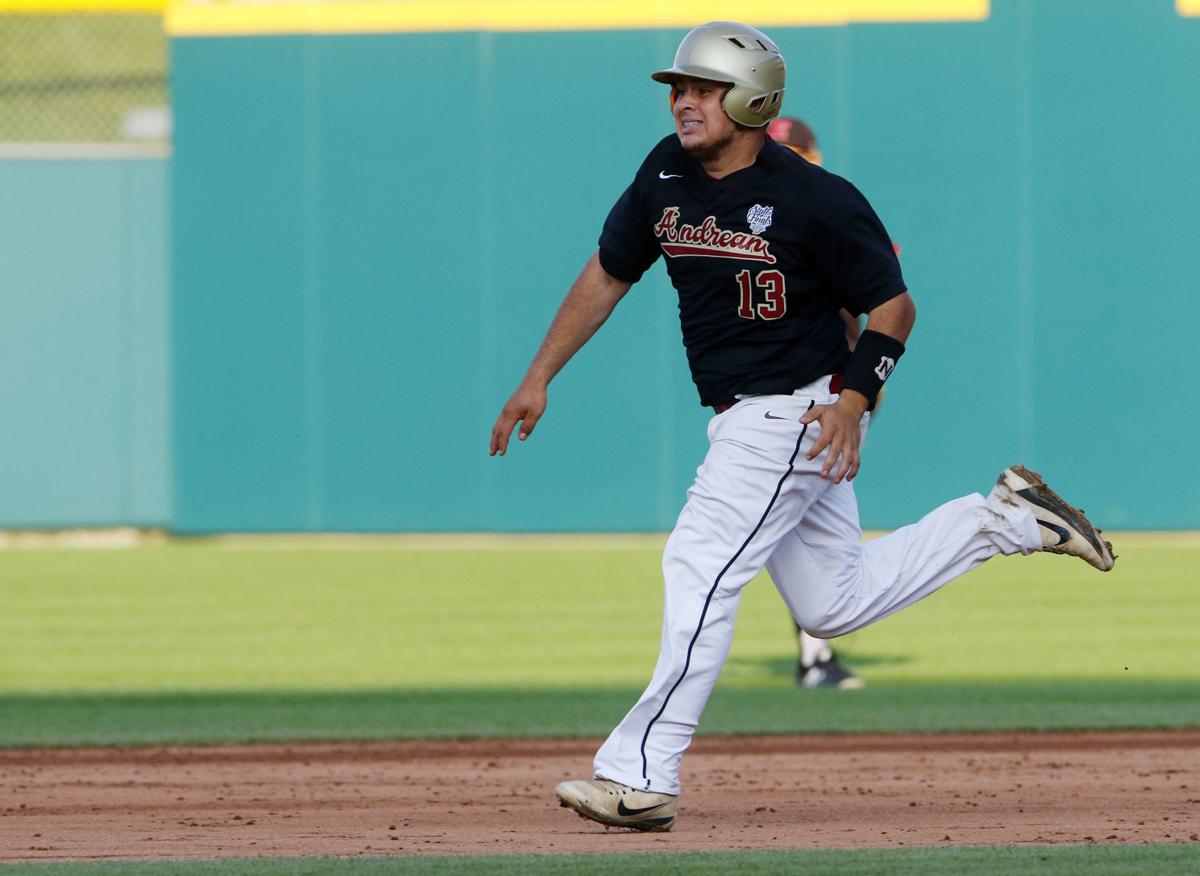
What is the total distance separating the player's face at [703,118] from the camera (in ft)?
16.4

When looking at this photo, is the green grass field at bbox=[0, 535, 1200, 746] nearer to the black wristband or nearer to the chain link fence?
the black wristband

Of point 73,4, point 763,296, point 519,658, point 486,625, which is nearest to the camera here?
point 763,296

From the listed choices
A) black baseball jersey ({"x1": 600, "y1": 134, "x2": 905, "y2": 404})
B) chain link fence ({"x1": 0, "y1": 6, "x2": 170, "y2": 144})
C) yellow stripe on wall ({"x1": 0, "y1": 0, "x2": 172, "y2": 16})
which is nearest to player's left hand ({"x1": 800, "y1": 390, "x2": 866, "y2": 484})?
black baseball jersey ({"x1": 600, "y1": 134, "x2": 905, "y2": 404})

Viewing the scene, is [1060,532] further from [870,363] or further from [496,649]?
[496,649]

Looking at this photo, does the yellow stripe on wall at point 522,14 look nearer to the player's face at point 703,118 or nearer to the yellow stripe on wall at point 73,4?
the yellow stripe on wall at point 73,4

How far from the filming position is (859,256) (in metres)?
4.92

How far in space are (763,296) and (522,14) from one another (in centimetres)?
1175

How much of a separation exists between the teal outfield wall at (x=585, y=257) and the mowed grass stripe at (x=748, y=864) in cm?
1126

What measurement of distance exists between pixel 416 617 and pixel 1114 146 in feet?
24.1

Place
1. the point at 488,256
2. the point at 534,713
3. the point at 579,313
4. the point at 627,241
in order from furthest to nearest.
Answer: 1. the point at 488,256
2. the point at 534,713
3. the point at 579,313
4. the point at 627,241

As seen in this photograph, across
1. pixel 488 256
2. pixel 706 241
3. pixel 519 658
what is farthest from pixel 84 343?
pixel 706 241

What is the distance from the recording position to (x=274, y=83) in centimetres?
1653

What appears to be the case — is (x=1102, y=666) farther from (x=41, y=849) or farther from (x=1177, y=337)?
(x=1177, y=337)

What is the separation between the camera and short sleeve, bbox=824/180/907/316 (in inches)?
194
